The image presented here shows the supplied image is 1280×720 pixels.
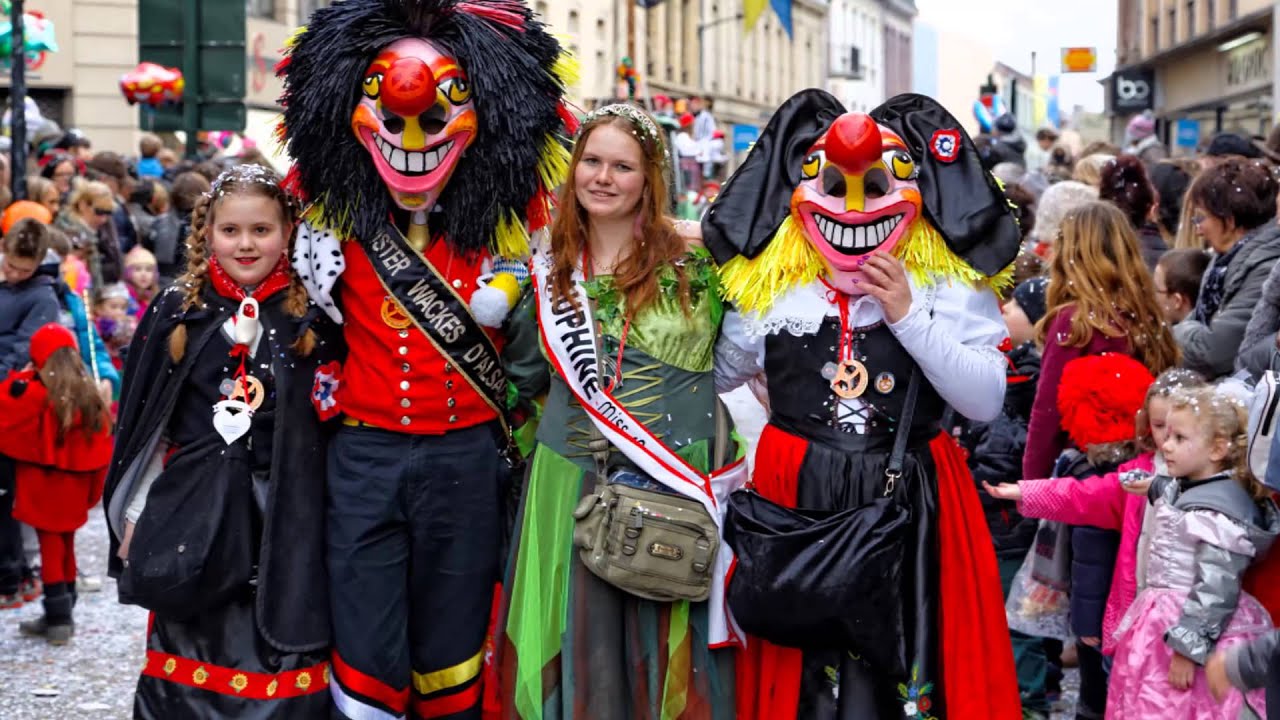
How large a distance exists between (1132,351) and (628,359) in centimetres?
187

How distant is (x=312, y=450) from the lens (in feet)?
14.4

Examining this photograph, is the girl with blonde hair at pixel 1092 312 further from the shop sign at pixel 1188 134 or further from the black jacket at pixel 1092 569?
the shop sign at pixel 1188 134

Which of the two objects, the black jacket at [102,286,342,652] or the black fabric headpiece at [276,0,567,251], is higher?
the black fabric headpiece at [276,0,567,251]

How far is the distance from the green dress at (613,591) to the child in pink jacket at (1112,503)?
103 cm

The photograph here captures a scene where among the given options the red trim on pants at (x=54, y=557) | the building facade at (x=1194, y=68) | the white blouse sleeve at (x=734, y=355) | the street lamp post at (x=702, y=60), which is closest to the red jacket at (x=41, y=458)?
the red trim on pants at (x=54, y=557)

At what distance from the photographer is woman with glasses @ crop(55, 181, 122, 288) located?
9492 mm

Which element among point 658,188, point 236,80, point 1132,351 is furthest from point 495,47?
point 236,80

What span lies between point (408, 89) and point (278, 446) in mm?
1031

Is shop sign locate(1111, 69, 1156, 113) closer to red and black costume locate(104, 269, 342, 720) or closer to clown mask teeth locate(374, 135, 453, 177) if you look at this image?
clown mask teeth locate(374, 135, 453, 177)

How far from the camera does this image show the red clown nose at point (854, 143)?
3.83 meters

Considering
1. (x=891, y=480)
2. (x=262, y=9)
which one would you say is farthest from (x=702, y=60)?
(x=891, y=480)

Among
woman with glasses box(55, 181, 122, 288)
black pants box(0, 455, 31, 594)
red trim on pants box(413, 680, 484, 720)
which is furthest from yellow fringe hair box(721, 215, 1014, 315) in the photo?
woman with glasses box(55, 181, 122, 288)

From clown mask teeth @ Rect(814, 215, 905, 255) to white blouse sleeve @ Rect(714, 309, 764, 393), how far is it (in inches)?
13.4

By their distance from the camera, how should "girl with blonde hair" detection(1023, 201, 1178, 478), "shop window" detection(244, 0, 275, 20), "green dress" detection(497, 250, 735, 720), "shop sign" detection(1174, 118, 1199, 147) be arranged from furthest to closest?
1. "shop window" detection(244, 0, 275, 20)
2. "shop sign" detection(1174, 118, 1199, 147)
3. "girl with blonde hair" detection(1023, 201, 1178, 478)
4. "green dress" detection(497, 250, 735, 720)
